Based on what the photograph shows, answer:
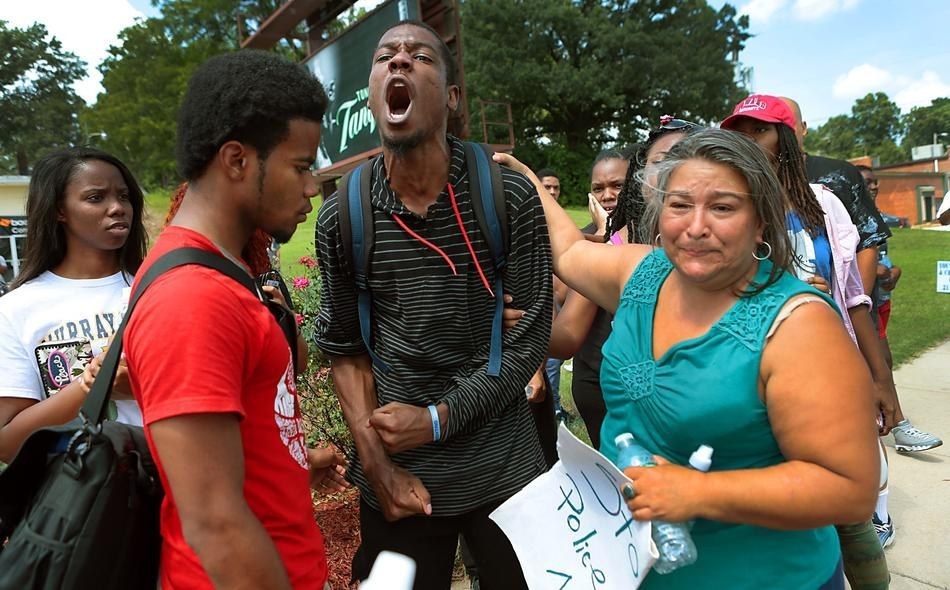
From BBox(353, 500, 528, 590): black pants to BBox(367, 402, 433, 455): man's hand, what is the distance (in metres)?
0.30

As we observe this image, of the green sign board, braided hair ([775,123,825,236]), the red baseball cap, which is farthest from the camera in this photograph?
the green sign board

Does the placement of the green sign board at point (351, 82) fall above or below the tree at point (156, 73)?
below

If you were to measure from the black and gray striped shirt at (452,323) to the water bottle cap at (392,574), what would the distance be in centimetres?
102

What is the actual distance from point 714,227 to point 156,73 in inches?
1353

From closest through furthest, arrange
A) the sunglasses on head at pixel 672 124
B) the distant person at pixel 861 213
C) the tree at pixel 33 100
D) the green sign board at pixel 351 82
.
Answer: the sunglasses on head at pixel 672 124 → the distant person at pixel 861 213 → the green sign board at pixel 351 82 → the tree at pixel 33 100

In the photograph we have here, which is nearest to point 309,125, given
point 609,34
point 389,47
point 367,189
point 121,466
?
point 367,189

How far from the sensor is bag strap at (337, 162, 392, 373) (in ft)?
6.19

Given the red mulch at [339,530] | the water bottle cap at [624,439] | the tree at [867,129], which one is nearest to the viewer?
the water bottle cap at [624,439]

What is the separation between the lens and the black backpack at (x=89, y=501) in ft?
3.78

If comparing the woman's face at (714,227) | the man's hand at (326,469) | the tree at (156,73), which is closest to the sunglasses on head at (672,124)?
the woman's face at (714,227)

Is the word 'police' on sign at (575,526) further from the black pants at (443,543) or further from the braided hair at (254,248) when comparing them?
the braided hair at (254,248)

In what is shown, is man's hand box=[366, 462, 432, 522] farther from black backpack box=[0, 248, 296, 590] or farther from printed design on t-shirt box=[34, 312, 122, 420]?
printed design on t-shirt box=[34, 312, 122, 420]

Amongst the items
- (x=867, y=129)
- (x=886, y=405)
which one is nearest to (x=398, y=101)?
(x=886, y=405)

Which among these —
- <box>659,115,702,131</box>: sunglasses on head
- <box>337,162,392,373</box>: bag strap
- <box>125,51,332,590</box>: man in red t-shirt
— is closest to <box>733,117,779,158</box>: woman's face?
<box>659,115,702,131</box>: sunglasses on head
